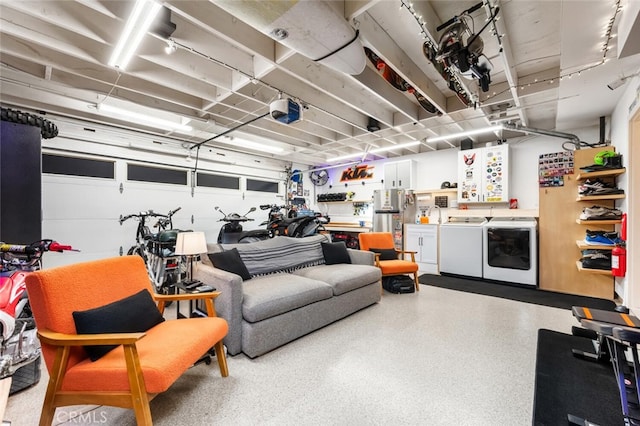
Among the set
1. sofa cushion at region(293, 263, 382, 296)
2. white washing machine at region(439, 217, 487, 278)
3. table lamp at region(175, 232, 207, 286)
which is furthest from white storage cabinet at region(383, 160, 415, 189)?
table lamp at region(175, 232, 207, 286)

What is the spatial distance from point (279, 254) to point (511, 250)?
13.6 ft

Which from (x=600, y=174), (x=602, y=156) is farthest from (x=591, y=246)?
(x=602, y=156)

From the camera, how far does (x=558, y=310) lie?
3529 mm

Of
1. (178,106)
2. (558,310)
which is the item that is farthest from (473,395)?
(178,106)

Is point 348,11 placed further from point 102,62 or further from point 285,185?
point 285,185

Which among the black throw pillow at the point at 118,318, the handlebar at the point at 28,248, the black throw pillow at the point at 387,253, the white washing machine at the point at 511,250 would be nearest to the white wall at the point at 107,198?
the handlebar at the point at 28,248

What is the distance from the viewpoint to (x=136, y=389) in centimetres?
135

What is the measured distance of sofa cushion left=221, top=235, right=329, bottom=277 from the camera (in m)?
3.24

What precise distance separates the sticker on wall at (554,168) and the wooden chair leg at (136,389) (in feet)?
19.3

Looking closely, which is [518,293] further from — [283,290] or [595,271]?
[283,290]

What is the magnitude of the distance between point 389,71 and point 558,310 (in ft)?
12.4

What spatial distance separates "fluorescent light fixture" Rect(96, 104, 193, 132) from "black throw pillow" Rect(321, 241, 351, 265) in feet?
11.0

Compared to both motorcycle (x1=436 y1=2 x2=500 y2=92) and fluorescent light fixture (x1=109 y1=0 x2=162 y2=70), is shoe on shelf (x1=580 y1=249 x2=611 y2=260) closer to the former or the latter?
motorcycle (x1=436 y1=2 x2=500 y2=92)

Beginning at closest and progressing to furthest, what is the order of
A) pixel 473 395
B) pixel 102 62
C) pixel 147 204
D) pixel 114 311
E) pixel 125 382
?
1. pixel 125 382
2. pixel 114 311
3. pixel 473 395
4. pixel 102 62
5. pixel 147 204
